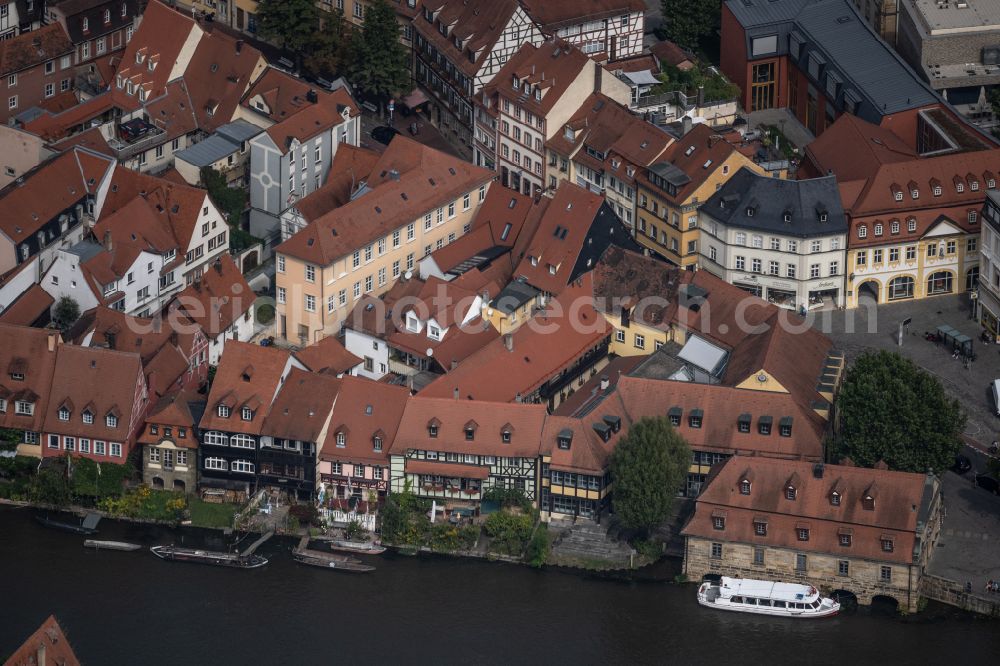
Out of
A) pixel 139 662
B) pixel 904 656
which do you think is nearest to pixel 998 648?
pixel 904 656

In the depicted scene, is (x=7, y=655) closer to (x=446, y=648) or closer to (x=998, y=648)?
(x=446, y=648)

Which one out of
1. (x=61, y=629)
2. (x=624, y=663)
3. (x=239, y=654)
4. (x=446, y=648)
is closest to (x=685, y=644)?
(x=624, y=663)

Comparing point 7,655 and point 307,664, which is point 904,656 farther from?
point 7,655

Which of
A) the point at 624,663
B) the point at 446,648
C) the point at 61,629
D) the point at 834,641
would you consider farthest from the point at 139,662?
the point at 834,641

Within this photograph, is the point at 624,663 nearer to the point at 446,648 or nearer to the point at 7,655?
the point at 446,648
